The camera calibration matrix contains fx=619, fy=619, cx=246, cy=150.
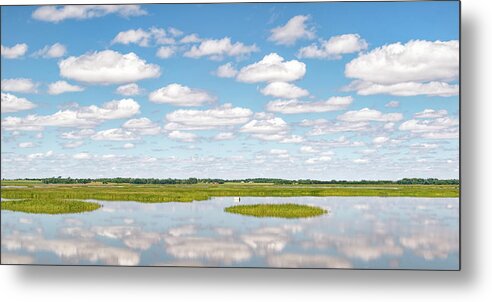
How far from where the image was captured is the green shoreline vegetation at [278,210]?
788 cm

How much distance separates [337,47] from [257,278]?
2.96m

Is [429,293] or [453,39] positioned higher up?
[453,39]

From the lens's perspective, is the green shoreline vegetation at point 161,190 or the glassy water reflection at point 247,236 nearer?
the glassy water reflection at point 247,236

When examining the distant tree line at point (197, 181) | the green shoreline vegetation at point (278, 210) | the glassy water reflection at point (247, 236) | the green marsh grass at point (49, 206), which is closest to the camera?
the glassy water reflection at point (247, 236)

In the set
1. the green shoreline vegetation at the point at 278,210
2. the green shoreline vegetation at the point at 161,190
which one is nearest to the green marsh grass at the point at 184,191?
the green shoreline vegetation at the point at 161,190

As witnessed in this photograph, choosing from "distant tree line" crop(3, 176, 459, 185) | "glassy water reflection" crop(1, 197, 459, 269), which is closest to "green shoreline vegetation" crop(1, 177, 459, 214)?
"distant tree line" crop(3, 176, 459, 185)

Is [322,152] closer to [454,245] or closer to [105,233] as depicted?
[454,245]

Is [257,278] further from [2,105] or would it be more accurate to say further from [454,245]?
[2,105]

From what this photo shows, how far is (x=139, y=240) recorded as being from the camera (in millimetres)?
7652

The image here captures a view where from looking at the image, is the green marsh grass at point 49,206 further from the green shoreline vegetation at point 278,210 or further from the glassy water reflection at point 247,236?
the green shoreline vegetation at point 278,210

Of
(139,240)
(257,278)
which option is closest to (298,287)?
(257,278)

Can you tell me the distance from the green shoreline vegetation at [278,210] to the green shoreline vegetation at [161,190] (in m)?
0.18

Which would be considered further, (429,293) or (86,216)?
(86,216)

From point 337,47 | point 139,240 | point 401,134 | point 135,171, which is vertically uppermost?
point 337,47
